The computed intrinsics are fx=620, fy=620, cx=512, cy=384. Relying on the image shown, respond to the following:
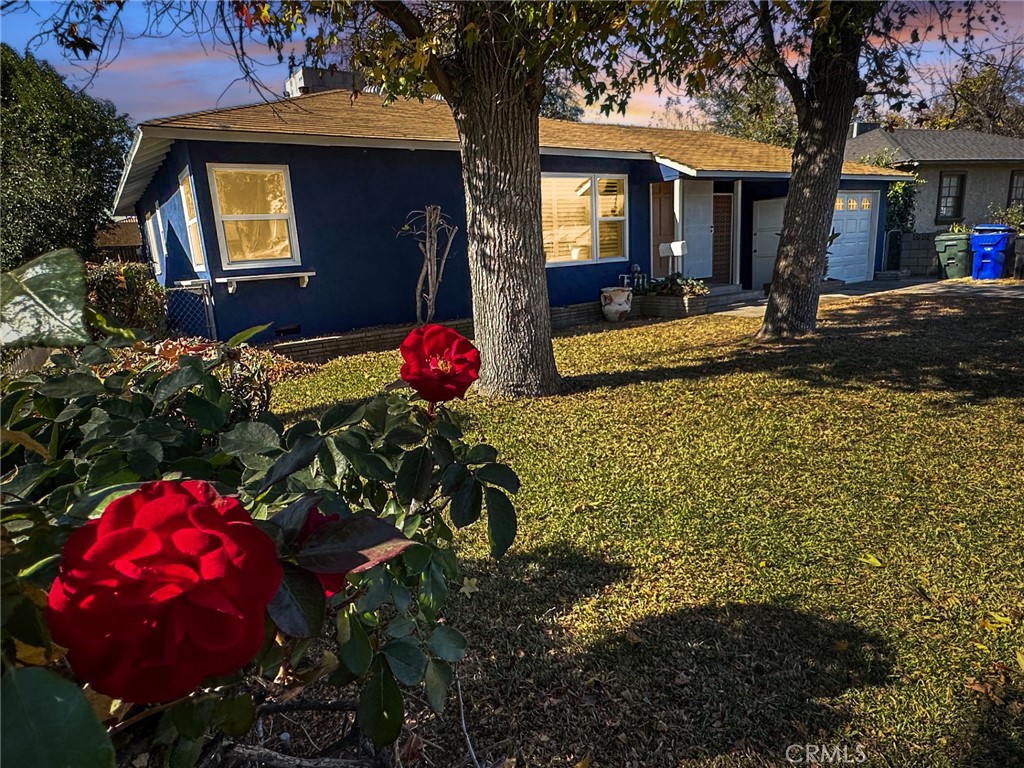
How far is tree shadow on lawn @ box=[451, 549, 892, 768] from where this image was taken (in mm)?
2043

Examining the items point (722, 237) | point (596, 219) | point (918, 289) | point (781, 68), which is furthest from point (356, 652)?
point (918, 289)

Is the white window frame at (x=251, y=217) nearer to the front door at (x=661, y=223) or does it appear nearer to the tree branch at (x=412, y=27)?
the tree branch at (x=412, y=27)

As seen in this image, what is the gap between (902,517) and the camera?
3562 mm

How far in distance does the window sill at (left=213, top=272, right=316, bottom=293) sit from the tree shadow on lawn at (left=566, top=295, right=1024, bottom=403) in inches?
190

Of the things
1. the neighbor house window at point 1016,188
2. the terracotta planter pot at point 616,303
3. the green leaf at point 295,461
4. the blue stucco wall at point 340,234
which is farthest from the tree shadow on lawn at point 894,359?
the neighbor house window at point 1016,188

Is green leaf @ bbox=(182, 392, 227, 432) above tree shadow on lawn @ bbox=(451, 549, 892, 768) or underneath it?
above

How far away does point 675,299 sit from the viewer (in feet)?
39.7

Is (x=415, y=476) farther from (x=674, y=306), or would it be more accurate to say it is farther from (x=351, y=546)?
(x=674, y=306)

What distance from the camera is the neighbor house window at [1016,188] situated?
21.6 m

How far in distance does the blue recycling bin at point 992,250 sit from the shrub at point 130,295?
1864 cm

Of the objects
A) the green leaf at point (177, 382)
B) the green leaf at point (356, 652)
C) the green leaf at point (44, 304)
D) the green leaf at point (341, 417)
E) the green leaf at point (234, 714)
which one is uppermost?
the green leaf at point (44, 304)

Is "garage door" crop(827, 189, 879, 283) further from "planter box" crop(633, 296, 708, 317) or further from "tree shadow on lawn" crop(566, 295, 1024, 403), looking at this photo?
"tree shadow on lawn" crop(566, 295, 1024, 403)

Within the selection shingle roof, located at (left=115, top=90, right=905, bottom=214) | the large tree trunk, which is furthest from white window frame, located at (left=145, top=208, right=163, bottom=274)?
the large tree trunk

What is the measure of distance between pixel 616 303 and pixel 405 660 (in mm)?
11008
